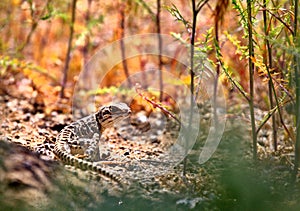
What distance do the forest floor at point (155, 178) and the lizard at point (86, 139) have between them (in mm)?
49

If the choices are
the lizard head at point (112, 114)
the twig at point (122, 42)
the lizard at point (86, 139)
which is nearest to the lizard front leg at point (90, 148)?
the lizard at point (86, 139)

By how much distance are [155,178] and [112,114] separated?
580 millimetres

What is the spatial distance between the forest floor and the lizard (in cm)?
5

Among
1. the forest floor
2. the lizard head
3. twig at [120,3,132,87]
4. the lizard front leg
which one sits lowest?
the forest floor

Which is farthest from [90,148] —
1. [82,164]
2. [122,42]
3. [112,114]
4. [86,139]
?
[122,42]

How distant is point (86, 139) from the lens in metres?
3.03

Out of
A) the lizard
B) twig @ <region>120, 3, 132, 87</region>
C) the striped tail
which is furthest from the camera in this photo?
twig @ <region>120, 3, 132, 87</region>

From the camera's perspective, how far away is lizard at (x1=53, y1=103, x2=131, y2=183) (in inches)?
101

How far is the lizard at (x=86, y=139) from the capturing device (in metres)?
2.57

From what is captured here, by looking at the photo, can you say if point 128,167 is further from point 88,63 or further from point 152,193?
point 88,63

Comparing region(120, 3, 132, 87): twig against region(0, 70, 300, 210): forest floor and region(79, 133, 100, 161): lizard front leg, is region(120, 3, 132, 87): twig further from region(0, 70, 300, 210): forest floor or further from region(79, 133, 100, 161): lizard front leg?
region(79, 133, 100, 161): lizard front leg

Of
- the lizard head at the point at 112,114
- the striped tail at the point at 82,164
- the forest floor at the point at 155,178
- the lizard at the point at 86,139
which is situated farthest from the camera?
the lizard head at the point at 112,114

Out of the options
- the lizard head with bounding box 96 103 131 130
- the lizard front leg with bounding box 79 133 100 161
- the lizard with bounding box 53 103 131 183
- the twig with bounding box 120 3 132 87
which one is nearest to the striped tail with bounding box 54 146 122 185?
the lizard with bounding box 53 103 131 183

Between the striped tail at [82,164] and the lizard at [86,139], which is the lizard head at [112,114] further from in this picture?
the striped tail at [82,164]
